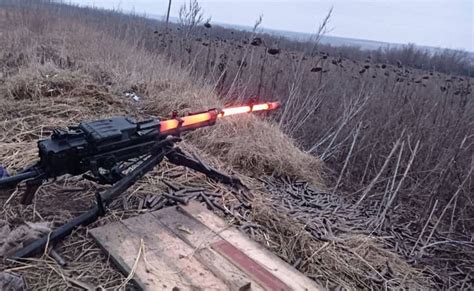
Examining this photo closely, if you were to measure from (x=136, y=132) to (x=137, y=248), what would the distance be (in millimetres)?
654

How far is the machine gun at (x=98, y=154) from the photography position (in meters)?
1.83

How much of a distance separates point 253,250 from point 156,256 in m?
0.56

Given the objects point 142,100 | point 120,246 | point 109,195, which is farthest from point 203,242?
point 142,100

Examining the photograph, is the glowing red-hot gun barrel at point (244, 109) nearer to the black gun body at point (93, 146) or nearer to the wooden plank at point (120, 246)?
the black gun body at point (93, 146)

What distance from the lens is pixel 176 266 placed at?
1869 mm

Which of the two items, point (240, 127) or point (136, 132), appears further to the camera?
point (240, 127)

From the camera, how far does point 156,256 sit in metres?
1.92

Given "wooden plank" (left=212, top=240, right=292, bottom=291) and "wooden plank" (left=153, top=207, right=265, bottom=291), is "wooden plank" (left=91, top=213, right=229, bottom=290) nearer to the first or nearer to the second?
"wooden plank" (left=153, top=207, right=265, bottom=291)

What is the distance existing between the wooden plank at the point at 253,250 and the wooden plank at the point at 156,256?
276 mm

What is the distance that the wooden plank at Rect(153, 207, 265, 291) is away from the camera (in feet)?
5.94

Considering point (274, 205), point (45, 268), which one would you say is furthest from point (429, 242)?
point (45, 268)

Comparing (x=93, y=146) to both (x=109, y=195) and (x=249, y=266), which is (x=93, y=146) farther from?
(x=249, y=266)

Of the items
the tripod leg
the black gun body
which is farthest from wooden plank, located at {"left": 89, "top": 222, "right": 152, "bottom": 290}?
the tripod leg

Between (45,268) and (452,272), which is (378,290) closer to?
(452,272)
